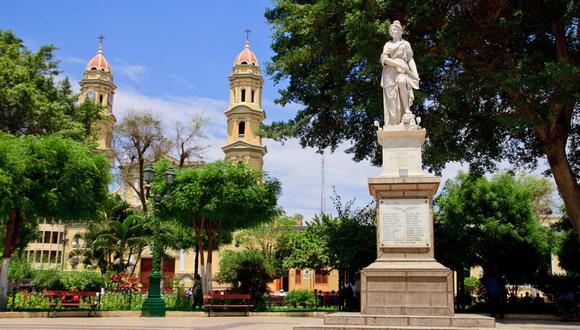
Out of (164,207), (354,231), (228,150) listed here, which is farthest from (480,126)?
(228,150)

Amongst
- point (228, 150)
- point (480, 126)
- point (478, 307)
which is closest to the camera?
point (480, 126)

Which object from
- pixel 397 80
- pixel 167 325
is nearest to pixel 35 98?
pixel 167 325

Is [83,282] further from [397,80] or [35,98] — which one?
[397,80]

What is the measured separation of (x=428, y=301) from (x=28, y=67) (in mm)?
24210

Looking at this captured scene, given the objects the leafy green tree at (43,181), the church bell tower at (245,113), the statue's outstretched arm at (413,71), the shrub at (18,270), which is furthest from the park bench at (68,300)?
the church bell tower at (245,113)

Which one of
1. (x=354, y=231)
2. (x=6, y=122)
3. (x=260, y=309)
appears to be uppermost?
(x=6, y=122)

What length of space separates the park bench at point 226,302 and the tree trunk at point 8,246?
255 inches

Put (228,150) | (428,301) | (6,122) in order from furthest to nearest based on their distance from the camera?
1. (228,150)
2. (6,122)
3. (428,301)

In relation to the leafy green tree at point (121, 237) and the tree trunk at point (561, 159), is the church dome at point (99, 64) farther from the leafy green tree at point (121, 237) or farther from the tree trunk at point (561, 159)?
the tree trunk at point (561, 159)

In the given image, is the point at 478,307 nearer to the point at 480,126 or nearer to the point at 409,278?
the point at 480,126

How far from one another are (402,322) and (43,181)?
45.7 feet

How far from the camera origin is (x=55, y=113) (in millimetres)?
27688

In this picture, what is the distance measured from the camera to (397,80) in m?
12.4

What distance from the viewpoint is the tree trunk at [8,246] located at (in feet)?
63.0
